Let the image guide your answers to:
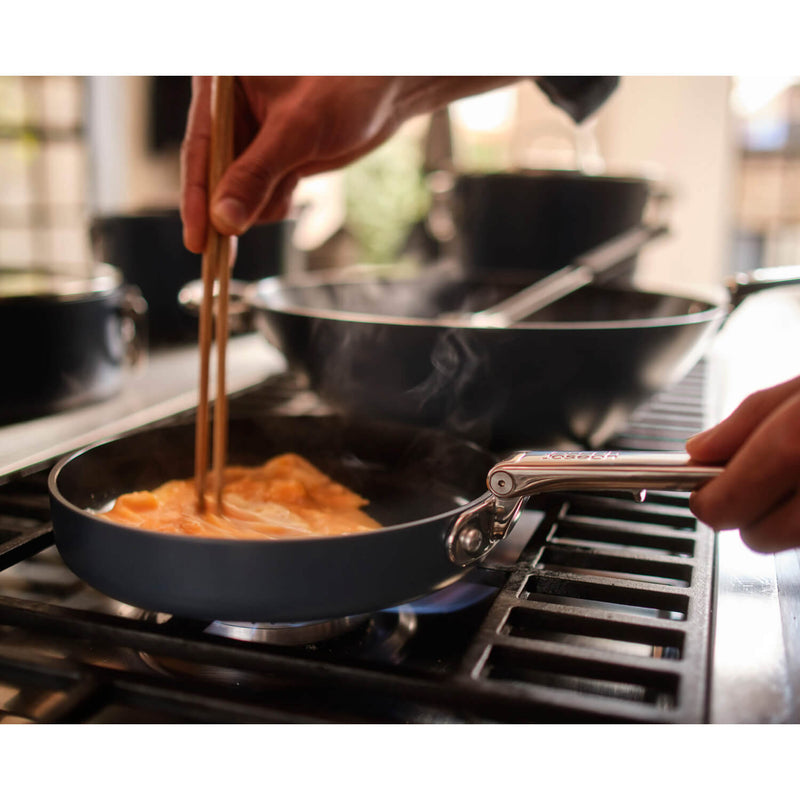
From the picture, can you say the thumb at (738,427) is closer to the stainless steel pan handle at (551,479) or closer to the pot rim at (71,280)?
Answer: the stainless steel pan handle at (551,479)

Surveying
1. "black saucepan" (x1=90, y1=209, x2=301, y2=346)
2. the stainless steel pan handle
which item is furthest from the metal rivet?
"black saucepan" (x1=90, y1=209, x2=301, y2=346)

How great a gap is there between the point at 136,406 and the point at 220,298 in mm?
396

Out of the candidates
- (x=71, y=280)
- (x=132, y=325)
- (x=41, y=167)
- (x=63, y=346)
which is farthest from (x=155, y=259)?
(x=41, y=167)

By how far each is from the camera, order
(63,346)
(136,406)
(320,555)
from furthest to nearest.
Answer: (136,406), (63,346), (320,555)

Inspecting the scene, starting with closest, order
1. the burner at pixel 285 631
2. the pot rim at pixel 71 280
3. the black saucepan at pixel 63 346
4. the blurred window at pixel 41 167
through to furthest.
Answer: the burner at pixel 285 631 < the black saucepan at pixel 63 346 < the pot rim at pixel 71 280 < the blurred window at pixel 41 167

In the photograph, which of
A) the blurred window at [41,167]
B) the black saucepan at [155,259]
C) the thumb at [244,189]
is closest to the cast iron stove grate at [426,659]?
the thumb at [244,189]

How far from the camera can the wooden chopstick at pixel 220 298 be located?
0.71 m

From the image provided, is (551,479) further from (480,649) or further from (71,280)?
(71,280)

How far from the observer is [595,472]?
55cm

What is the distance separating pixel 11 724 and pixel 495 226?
1.29 meters

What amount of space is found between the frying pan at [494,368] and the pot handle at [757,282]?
9 cm
